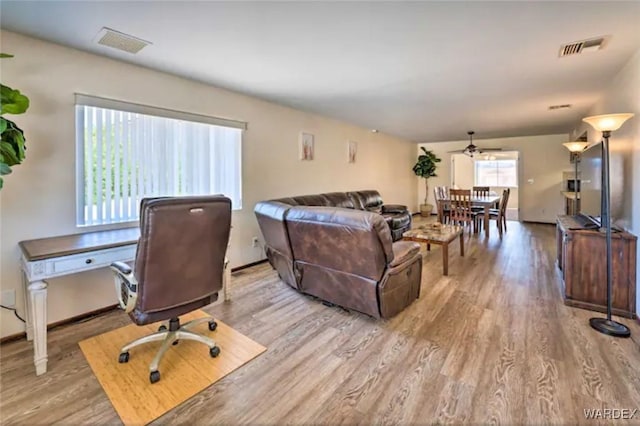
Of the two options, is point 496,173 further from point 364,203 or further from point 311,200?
point 311,200

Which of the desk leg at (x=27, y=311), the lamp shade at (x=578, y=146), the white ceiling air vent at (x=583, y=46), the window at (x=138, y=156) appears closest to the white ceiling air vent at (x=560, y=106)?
the lamp shade at (x=578, y=146)

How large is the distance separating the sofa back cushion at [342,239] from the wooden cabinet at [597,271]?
1867 millimetres

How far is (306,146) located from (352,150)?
159 centimetres

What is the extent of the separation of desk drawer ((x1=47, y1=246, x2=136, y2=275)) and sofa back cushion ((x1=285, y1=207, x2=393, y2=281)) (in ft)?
4.47

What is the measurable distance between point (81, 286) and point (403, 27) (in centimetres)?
345

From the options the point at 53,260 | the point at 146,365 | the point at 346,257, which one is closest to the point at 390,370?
the point at 346,257

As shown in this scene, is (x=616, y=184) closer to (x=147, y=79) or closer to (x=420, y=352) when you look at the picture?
(x=420, y=352)

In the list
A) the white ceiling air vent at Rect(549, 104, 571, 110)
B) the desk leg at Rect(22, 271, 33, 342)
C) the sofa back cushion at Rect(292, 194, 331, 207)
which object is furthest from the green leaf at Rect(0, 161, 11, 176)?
the white ceiling air vent at Rect(549, 104, 571, 110)

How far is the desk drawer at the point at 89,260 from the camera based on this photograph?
6.63 feet

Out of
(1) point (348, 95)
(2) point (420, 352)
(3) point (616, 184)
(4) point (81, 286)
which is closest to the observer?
(2) point (420, 352)

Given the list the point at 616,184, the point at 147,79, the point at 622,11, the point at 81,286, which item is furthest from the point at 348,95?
the point at 81,286

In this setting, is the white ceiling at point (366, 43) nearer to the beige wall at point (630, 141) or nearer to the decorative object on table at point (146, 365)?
the beige wall at point (630, 141)

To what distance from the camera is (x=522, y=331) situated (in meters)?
2.44

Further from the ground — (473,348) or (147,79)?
(147,79)
